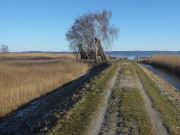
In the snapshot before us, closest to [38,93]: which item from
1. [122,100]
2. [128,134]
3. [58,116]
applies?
[58,116]

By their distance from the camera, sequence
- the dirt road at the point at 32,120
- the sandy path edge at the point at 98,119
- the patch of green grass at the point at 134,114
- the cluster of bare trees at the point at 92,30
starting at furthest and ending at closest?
1. the cluster of bare trees at the point at 92,30
2. the dirt road at the point at 32,120
3. the patch of green grass at the point at 134,114
4. the sandy path edge at the point at 98,119

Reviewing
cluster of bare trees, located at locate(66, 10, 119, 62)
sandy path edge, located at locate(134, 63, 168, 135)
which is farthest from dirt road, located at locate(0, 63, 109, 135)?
cluster of bare trees, located at locate(66, 10, 119, 62)

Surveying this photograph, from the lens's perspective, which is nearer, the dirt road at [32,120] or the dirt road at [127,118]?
the dirt road at [127,118]

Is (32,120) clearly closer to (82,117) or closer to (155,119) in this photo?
(82,117)

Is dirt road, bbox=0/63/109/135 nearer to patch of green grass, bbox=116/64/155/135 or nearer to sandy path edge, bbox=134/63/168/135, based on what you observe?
patch of green grass, bbox=116/64/155/135

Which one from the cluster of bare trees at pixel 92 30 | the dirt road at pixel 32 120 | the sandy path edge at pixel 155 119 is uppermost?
the cluster of bare trees at pixel 92 30

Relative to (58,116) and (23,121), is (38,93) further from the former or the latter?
(58,116)

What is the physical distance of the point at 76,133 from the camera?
166 inches

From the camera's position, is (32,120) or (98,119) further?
(32,120)

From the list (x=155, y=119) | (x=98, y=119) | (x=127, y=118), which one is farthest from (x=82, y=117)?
(x=155, y=119)

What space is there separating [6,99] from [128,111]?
5.82m

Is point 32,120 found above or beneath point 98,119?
beneath

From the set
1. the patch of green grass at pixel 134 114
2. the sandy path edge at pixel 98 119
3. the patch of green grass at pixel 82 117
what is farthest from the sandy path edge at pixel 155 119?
the patch of green grass at pixel 82 117

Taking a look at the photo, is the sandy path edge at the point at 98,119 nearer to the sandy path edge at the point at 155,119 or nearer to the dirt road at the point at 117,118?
the dirt road at the point at 117,118
